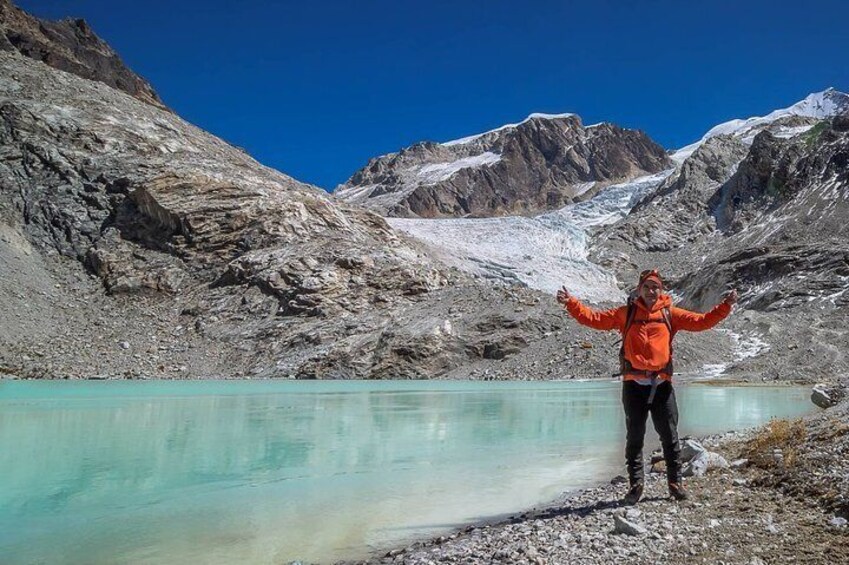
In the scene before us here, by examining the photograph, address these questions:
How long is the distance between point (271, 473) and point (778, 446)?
6055 millimetres

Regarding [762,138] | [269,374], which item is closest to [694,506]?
[269,374]

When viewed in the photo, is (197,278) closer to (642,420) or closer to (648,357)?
(642,420)

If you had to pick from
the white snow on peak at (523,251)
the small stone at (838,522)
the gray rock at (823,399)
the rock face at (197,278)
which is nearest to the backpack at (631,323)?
the small stone at (838,522)

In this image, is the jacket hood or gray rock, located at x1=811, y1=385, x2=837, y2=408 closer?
the jacket hood

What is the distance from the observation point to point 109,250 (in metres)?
46.5

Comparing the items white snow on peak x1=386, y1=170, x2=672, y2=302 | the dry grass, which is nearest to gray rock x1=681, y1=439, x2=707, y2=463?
the dry grass

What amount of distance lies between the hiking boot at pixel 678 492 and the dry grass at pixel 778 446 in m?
1.10

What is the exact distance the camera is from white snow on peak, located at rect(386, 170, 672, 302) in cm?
6938

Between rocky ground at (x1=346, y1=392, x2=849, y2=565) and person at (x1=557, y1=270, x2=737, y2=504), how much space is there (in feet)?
1.21

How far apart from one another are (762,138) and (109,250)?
280 ft

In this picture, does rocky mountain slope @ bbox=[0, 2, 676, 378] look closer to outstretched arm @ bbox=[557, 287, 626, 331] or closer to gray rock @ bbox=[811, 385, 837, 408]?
gray rock @ bbox=[811, 385, 837, 408]

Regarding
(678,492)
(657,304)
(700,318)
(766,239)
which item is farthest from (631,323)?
(766,239)

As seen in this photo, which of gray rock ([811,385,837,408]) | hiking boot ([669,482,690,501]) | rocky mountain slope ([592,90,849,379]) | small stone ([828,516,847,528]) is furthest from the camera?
rocky mountain slope ([592,90,849,379])

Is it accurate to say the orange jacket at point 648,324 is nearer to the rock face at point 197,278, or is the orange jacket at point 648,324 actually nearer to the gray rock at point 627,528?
the gray rock at point 627,528
